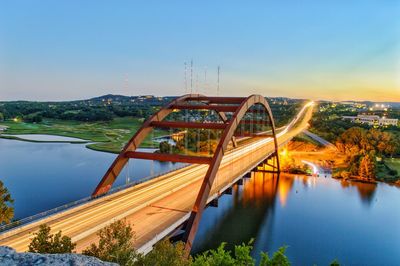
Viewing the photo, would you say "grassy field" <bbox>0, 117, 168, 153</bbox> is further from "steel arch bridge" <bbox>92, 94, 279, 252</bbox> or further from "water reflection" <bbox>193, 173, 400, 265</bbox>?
"steel arch bridge" <bbox>92, 94, 279, 252</bbox>

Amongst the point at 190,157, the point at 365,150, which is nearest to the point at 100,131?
the point at 365,150

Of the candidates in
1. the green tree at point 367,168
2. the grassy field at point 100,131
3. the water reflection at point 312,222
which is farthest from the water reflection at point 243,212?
the grassy field at point 100,131

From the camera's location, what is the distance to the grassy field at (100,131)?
92.6m

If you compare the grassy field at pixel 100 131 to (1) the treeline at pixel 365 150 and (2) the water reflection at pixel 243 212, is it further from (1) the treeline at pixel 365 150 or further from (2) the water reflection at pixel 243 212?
(1) the treeline at pixel 365 150

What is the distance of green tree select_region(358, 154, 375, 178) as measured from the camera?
61.3 meters

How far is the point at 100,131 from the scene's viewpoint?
12044 cm

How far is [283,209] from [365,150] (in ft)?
134

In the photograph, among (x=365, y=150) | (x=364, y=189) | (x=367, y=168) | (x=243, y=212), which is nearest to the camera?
(x=243, y=212)

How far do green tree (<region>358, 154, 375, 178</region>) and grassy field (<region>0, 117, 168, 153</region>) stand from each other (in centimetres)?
5243

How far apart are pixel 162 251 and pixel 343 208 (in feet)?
126

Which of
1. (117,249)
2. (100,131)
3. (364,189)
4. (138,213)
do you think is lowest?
(364,189)

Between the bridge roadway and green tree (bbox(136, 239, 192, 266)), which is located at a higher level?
green tree (bbox(136, 239, 192, 266))

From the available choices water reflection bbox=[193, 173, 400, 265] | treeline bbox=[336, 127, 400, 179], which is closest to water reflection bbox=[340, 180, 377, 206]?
water reflection bbox=[193, 173, 400, 265]

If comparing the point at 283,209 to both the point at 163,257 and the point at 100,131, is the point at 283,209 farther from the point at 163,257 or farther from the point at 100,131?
the point at 100,131
